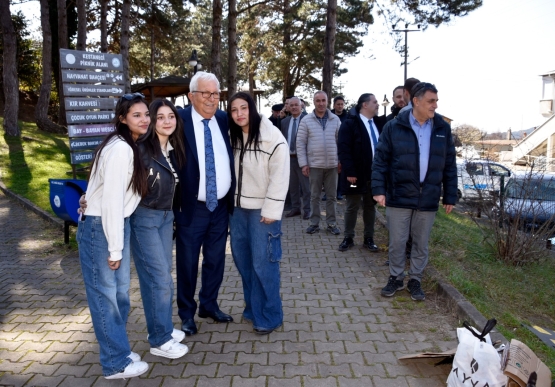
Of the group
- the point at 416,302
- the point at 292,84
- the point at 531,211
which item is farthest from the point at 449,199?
the point at 292,84

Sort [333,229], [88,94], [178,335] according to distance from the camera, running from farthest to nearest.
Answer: [88,94]
[333,229]
[178,335]

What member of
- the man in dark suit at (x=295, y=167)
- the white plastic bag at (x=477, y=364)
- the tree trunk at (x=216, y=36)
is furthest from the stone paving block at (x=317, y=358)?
the tree trunk at (x=216, y=36)

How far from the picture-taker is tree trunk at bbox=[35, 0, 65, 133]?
16.8 metres

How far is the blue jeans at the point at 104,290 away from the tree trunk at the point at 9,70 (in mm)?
14763

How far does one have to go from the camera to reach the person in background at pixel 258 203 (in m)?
3.61

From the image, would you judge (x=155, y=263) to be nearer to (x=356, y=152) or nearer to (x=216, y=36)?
(x=356, y=152)

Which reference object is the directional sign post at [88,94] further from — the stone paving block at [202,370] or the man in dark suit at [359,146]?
the stone paving block at [202,370]

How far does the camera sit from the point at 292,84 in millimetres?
31391

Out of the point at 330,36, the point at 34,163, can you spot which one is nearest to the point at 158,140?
the point at 330,36

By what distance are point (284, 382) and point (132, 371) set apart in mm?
1024

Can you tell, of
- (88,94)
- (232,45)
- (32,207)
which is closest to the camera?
(88,94)

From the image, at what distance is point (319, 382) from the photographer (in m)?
3.10

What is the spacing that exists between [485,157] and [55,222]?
6.72 m

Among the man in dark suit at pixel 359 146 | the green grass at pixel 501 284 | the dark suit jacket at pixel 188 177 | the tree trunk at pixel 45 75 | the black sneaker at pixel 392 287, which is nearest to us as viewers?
the dark suit jacket at pixel 188 177
